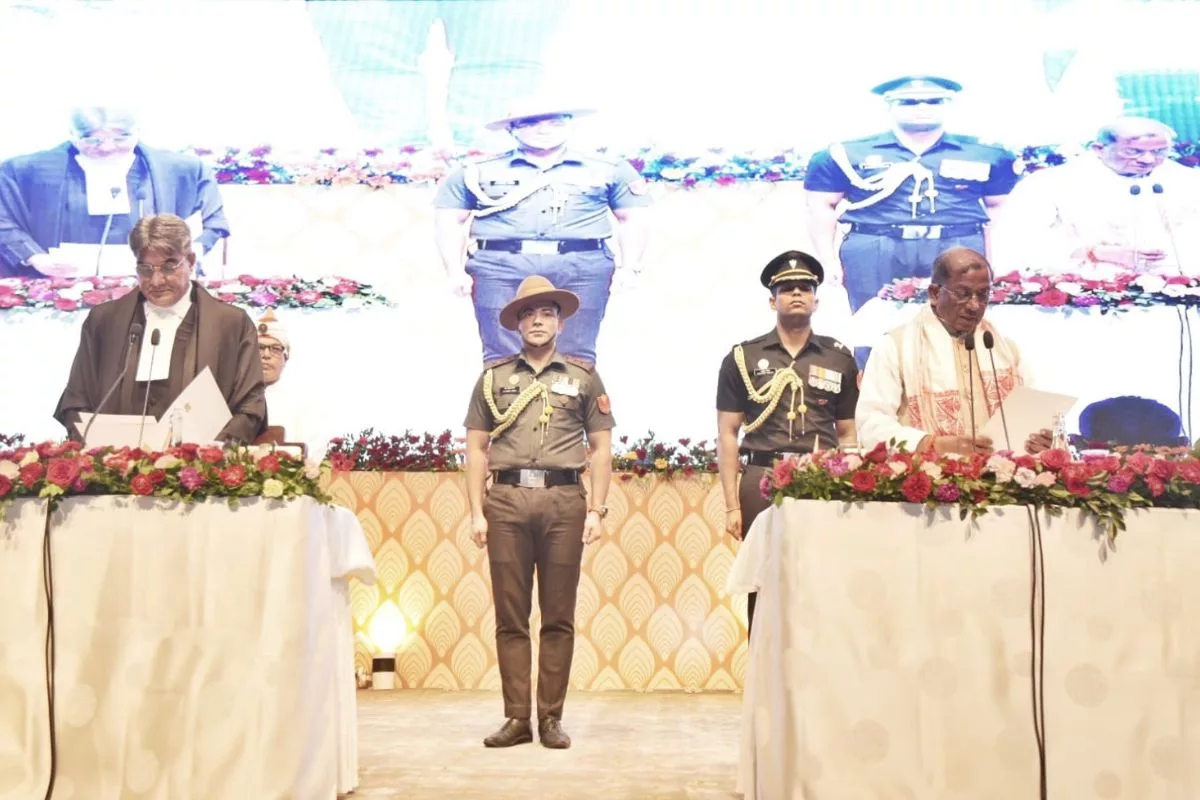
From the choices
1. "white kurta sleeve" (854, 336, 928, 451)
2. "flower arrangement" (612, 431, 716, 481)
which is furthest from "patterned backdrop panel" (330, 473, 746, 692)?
"white kurta sleeve" (854, 336, 928, 451)

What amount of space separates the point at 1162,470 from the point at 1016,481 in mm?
413

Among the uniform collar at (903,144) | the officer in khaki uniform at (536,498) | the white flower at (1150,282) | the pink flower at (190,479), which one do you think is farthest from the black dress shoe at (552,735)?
the white flower at (1150,282)

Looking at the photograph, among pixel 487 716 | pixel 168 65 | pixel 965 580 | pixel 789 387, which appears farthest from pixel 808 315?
pixel 168 65

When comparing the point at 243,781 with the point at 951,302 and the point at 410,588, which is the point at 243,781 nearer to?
the point at 951,302

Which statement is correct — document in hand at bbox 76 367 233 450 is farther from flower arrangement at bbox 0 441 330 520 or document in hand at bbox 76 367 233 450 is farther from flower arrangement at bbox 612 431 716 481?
flower arrangement at bbox 612 431 716 481

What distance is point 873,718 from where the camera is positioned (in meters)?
3.22

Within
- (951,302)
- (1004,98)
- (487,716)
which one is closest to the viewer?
(951,302)

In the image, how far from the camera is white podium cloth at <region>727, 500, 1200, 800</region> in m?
3.20

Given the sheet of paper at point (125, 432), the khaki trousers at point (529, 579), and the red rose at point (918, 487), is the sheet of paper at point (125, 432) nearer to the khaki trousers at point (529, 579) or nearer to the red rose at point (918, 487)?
the khaki trousers at point (529, 579)

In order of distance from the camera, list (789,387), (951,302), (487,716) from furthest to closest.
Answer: (487,716)
(789,387)
(951,302)

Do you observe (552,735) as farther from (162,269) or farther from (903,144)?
(903,144)

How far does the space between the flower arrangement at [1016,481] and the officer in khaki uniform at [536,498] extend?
163 cm

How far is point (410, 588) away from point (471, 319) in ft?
5.86

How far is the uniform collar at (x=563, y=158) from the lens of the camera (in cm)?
762
